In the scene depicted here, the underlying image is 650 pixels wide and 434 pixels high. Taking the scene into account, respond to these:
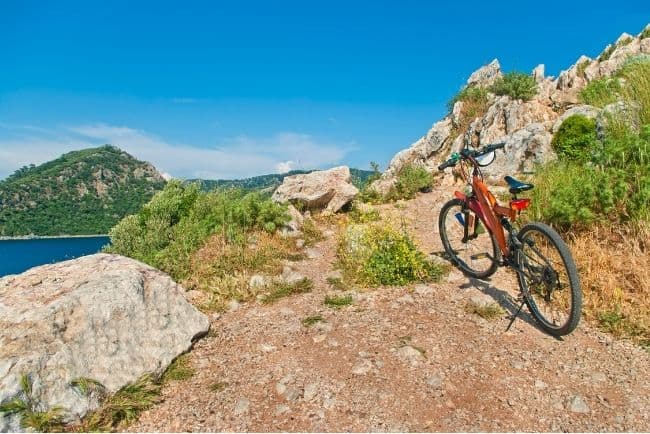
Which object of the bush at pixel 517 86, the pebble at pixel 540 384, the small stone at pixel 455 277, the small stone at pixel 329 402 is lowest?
the small stone at pixel 329 402

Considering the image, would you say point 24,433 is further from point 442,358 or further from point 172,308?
point 442,358

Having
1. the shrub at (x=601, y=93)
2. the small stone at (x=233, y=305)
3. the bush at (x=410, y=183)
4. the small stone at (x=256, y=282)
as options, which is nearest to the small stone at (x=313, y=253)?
the small stone at (x=256, y=282)

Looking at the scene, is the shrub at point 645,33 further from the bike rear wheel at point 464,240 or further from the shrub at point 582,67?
the bike rear wheel at point 464,240

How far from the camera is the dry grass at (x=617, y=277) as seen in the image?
522 centimetres

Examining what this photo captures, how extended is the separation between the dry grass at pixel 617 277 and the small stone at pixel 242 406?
4875 millimetres

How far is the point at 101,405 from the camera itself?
4035 mm

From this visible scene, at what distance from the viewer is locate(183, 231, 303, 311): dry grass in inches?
283

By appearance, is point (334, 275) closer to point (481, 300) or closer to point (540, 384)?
point (481, 300)

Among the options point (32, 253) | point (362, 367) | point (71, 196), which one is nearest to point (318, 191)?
point (362, 367)

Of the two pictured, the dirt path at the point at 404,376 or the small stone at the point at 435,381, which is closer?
the dirt path at the point at 404,376

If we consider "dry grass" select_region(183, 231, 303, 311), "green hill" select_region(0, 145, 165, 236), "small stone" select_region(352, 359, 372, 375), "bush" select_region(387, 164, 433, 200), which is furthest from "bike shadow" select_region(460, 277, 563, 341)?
"green hill" select_region(0, 145, 165, 236)

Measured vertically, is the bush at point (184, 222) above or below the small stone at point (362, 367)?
above

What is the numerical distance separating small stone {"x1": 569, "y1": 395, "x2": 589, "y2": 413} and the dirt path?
13mm

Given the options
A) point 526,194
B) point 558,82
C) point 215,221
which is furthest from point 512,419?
point 558,82
